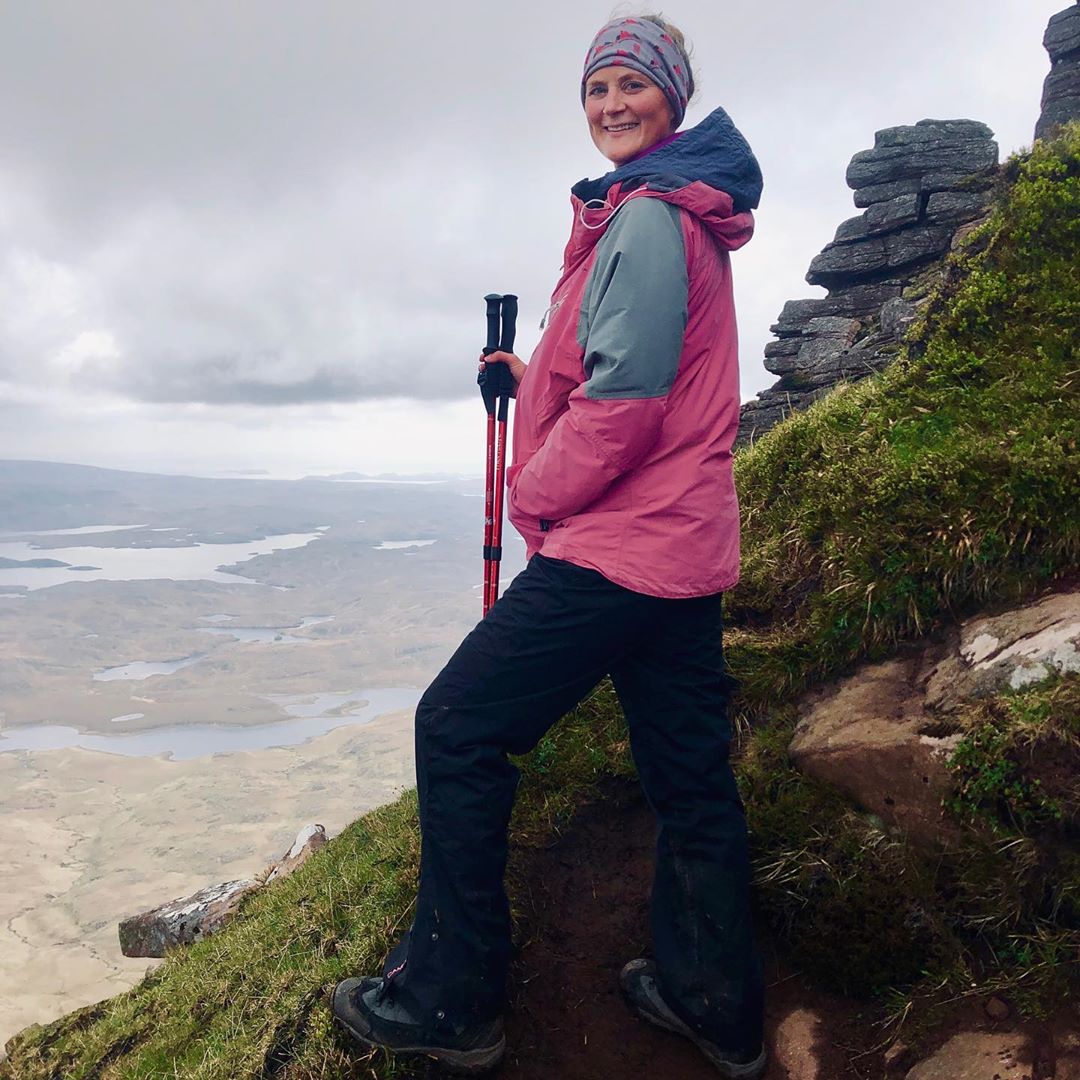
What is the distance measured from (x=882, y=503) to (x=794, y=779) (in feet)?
7.03

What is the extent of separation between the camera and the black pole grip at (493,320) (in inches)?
215

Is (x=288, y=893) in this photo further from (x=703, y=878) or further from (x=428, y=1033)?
(x=703, y=878)

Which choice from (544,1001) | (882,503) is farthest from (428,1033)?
(882,503)

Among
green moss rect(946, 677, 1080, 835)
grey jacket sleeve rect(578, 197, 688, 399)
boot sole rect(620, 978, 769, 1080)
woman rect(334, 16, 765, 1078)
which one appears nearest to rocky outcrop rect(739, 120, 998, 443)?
green moss rect(946, 677, 1080, 835)

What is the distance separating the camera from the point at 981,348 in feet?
21.7

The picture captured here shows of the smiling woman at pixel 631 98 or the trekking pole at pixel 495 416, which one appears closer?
the smiling woman at pixel 631 98

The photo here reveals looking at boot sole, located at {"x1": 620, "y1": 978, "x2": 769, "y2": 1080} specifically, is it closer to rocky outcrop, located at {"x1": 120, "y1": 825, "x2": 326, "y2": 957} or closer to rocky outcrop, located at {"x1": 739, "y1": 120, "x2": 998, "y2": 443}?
rocky outcrop, located at {"x1": 120, "y1": 825, "x2": 326, "y2": 957}

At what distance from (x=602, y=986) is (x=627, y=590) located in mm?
2543

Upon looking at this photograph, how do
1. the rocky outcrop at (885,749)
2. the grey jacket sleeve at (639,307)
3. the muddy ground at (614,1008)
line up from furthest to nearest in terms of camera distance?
1. the rocky outcrop at (885,749)
2. the muddy ground at (614,1008)
3. the grey jacket sleeve at (639,307)

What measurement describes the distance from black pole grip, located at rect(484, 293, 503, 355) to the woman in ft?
4.18

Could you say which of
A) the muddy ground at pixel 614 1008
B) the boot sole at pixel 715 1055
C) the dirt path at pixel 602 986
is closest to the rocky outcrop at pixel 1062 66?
the dirt path at pixel 602 986

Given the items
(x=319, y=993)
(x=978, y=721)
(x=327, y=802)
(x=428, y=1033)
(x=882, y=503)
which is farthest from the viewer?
(x=327, y=802)

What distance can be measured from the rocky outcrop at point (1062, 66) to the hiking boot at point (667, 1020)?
120 feet

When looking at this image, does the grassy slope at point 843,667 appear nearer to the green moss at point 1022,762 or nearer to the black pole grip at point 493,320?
the green moss at point 1022,762
